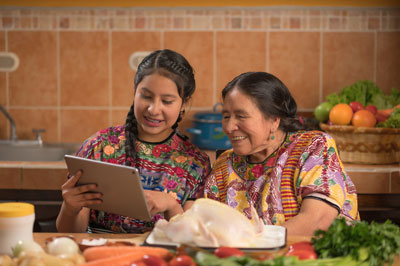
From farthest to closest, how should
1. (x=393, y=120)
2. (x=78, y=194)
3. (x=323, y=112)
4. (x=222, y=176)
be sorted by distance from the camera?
(x=323, y=112) → (x=393, y=120) → (x=222, y=176) → (x=78, y=194)

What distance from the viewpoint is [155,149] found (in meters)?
1.88

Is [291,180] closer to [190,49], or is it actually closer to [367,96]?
[367,96]

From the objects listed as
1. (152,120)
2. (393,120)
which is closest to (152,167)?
(152,120)

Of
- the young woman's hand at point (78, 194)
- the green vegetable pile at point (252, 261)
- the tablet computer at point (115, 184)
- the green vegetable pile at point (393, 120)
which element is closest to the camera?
the green vegetable pile at point (252, 261)

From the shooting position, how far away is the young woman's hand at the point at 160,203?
1.58 meters

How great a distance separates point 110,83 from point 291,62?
3.73ft

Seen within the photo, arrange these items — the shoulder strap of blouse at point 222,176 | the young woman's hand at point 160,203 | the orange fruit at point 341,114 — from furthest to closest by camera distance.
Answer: the orange fruit at point 341,114 → the shoulder strap of blouse at point 222,176 → the young woman's hand at point 160,203

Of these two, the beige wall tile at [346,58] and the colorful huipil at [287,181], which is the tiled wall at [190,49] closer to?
→ the beige wall tile at [346,58]

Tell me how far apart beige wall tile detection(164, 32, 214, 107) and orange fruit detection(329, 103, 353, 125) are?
861 mm

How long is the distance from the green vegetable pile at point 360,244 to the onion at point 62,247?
0.55 meters

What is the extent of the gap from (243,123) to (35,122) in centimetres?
194

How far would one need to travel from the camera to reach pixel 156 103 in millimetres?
1723

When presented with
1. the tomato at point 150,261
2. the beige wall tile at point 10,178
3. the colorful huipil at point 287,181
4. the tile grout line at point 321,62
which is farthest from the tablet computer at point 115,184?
the tile grout line at point 321,62

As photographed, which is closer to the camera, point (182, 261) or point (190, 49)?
point (182, 261)
